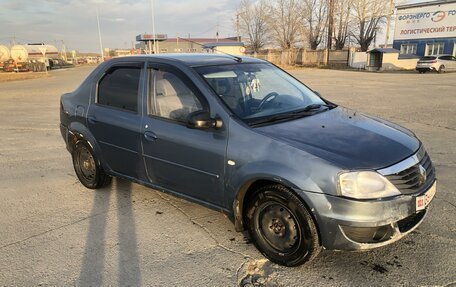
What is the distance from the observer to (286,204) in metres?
3.03

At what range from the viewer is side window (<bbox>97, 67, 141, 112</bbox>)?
13.7ft

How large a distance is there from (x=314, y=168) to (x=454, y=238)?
1.79 metres

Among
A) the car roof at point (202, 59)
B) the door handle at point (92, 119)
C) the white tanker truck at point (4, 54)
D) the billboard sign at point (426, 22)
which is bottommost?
the door handle at point (92, 119)

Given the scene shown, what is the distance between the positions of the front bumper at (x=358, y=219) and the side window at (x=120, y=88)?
226 centimetres

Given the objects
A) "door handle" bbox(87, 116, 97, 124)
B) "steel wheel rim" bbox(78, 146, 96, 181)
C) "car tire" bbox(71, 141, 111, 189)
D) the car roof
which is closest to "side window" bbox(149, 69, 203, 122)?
the car roof

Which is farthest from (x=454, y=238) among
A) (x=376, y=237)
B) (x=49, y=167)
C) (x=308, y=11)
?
(x=308, y=11)

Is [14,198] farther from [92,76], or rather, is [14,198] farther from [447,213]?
[447,213]

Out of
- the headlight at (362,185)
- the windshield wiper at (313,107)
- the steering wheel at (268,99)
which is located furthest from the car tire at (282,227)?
the windshield wiper at (313,107)

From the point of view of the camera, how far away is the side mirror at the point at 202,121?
3.29 m

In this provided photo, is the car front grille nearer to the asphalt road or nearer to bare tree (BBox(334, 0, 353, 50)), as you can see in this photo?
the asphalt road

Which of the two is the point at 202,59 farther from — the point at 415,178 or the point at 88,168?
the point at 415,178

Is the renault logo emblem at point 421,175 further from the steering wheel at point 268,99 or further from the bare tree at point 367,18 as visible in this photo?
the bare tree at point 367,18

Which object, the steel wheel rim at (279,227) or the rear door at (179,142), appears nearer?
the steel wheel rim at (279,227)

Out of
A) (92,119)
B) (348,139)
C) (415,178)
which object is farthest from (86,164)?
(415,178)
